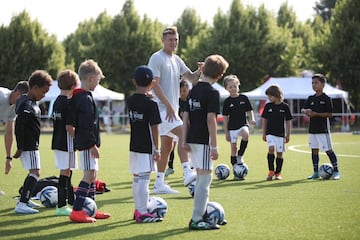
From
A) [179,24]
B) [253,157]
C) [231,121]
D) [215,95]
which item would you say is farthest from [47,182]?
[179,24]

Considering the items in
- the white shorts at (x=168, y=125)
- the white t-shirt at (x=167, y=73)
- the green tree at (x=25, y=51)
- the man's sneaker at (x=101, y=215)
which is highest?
the green tree at (x=25, y=51)

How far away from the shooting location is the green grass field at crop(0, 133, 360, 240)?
7.72m

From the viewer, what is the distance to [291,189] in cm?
1214

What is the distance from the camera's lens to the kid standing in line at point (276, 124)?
14499mm

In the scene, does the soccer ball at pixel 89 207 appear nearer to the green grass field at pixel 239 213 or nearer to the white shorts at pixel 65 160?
the green grass field at pixel 239 213

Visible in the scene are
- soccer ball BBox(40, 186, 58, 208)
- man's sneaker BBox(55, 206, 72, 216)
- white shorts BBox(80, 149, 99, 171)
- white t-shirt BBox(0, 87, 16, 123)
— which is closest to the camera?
white shorts BBox(80, 149, 99, 171)

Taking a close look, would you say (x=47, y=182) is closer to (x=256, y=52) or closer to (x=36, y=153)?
(x=36, y=153)

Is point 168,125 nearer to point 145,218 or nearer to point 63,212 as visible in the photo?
point 63,212

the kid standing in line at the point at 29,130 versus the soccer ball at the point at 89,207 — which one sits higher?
the kid standing in line at the point at 29,130

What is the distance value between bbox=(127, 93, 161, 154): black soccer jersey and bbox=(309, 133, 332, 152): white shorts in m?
6.80

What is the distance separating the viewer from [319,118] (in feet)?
48.0

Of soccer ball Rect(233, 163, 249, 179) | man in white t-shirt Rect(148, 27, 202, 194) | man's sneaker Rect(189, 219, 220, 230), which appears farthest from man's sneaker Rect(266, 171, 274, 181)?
man's sneaker Rect(189, 219, 220, 230)

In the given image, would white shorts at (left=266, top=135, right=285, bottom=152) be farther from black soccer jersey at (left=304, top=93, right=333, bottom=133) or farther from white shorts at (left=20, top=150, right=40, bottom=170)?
white shorts at (left=20, top=150, right=40, bottom=170)

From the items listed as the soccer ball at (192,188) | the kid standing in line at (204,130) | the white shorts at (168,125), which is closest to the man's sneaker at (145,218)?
the kid standing in line at (204,130)
